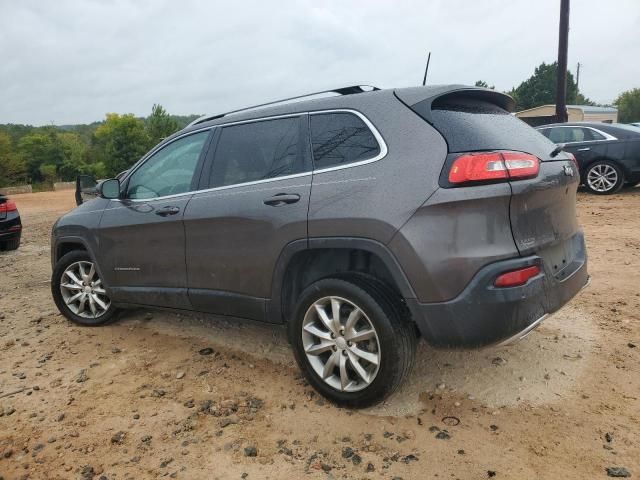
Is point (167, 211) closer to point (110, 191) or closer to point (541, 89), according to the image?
point (110, 191)

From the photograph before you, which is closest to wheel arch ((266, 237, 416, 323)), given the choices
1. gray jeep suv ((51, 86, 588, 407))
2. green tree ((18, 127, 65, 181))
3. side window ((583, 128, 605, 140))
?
gray jeep suv ((51, 86, 588, 407))

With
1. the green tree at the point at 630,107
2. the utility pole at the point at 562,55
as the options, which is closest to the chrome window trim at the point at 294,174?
the utility pole at the point at 562,55

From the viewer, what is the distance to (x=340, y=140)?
2939mm

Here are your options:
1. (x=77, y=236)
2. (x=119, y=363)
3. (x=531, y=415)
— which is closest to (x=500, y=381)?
(x=531, y=415)

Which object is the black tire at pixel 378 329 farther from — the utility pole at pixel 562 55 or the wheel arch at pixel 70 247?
the utility pole at pixel 562 55

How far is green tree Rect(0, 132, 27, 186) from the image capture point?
143 ft

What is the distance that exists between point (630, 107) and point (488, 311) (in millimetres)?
106092

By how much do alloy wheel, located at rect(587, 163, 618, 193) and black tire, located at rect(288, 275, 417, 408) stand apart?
29.7 feet

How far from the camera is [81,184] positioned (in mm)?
4367

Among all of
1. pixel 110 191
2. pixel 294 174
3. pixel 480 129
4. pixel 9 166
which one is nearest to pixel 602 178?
pixel 480 129

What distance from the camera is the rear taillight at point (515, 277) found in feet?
7.95

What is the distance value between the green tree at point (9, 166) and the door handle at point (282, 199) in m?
47.0

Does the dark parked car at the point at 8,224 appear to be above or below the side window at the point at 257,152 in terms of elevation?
below

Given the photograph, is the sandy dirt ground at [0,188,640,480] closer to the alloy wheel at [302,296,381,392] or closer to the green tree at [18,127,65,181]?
the alloy wheel at [302,296,381,392]
